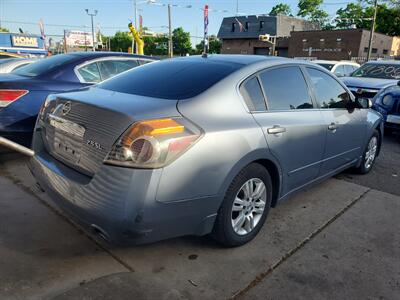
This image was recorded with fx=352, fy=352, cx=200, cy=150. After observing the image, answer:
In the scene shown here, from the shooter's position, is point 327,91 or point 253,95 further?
point 327,91

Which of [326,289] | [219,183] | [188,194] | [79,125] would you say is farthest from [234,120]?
[326,289]

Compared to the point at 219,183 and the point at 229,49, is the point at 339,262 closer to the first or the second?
the point at 219,183

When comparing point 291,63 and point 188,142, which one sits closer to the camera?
point 188,142

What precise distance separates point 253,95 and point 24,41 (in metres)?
37.2

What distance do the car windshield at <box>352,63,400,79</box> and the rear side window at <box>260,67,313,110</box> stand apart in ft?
26.1

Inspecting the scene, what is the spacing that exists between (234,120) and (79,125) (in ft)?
3.64

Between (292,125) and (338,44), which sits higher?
(338,44)

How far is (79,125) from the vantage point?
2480mm

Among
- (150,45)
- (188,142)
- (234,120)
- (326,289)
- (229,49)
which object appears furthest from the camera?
(150,45)

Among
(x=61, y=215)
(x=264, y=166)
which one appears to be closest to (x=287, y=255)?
(x=264, y=166)

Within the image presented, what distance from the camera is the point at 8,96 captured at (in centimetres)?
426

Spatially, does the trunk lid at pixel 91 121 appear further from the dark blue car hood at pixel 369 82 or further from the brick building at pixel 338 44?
the brick building at pixel 338 44

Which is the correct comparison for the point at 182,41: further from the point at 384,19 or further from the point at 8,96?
the point at 8,96

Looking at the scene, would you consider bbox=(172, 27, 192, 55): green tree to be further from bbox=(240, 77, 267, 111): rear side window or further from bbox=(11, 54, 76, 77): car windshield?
bbox=(240, 77, 267, 111): rear side window
